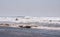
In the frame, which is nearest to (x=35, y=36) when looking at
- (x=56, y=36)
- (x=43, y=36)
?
(x=43, y=36)

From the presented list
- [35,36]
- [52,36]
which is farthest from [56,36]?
[35,36]

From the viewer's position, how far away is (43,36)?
15.9 meters

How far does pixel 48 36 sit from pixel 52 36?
16.3 inches

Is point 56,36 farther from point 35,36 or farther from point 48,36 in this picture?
point 35,36

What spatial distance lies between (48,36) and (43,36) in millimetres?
523

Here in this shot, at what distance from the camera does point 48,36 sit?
1590 cm

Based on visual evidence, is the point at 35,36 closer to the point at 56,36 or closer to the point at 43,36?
the point at 43,36

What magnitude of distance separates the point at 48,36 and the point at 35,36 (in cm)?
135

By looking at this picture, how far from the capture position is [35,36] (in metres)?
15.9

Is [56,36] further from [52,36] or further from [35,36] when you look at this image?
[35,36]

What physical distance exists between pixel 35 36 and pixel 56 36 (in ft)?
7.18

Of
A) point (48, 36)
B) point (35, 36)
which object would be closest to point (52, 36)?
point (48, 36)

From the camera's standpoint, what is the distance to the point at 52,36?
52.1 feet

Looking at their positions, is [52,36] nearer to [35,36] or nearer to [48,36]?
[48,36]
